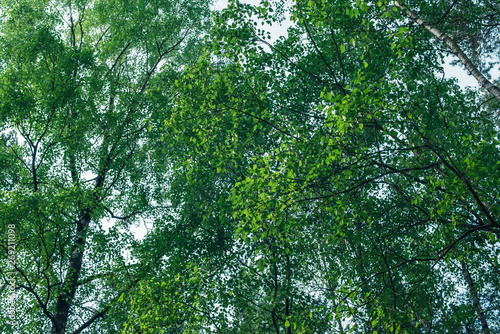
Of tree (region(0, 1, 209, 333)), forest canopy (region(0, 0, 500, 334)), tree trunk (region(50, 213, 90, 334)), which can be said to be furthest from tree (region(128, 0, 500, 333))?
tree trunk (region(50, 213, 90, 334))

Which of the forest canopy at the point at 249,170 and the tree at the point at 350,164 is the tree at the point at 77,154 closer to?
the forest canopy at the point at 249,170

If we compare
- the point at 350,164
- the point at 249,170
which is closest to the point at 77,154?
the point at 249,170

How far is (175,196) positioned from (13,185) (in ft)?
19.1

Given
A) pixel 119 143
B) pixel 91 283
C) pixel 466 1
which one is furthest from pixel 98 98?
pixel 466 1

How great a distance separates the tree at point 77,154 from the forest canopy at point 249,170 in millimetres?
94

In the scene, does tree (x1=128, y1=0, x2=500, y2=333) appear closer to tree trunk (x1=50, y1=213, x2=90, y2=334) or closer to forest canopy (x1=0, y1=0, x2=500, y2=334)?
forest canopy (x1=0, y1=0, x2=500, y2=334)

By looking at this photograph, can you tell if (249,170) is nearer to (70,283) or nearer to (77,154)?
(70,283)

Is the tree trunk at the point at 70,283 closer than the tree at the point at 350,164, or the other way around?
the tree at the point at 350,164

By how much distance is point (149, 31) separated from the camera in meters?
15.6

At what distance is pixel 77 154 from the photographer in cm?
1335

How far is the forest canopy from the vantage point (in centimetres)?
604

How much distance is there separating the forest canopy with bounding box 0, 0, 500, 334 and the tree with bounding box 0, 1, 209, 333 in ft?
0.31

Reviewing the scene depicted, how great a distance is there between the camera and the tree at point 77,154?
409 inches

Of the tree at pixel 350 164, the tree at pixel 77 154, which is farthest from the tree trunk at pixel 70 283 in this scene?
the tree at pixel 350 164
